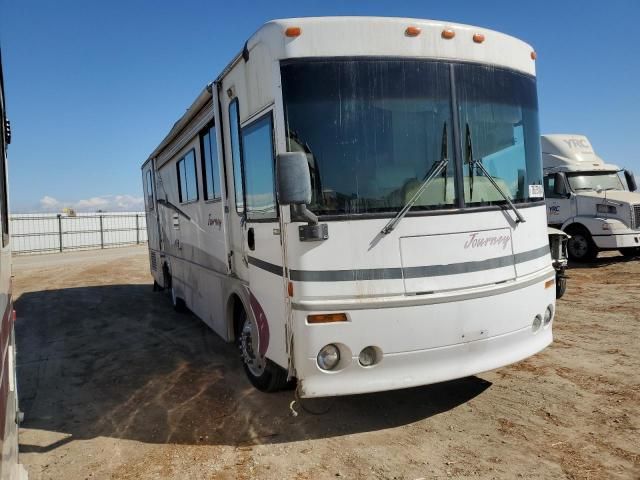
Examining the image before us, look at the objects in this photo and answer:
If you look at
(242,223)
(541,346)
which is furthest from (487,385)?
(242,223)

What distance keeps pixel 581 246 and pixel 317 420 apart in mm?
11414

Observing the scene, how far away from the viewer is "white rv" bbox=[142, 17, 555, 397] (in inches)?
148

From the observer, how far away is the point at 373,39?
389cm

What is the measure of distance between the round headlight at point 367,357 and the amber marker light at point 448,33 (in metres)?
2.47

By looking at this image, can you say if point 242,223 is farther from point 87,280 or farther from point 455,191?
point 87,280

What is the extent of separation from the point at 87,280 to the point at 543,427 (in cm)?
1375

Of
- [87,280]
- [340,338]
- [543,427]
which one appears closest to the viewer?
[340,338]

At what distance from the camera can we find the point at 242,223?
16.1 feet

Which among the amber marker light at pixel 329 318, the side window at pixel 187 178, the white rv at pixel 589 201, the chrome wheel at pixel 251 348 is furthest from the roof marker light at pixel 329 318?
the white rv at pixel 589 201

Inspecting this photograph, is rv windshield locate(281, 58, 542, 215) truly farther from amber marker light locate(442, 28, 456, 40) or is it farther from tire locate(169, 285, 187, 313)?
tire locate(169, 285, 187, 313)

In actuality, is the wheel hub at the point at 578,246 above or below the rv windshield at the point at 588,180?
below

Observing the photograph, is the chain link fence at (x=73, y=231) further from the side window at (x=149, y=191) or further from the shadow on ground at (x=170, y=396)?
the shadow on ground at (x=170, y=396)

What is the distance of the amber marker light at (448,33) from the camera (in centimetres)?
402

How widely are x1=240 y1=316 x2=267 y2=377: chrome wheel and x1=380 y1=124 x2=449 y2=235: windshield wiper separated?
160 cm
